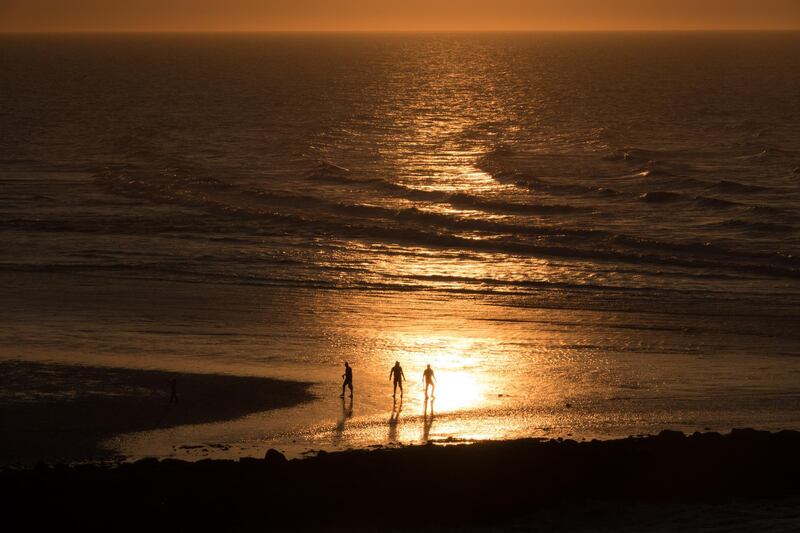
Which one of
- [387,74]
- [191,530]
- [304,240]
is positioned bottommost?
[191,530]

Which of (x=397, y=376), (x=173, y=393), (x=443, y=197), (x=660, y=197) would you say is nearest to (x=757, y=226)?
(x=660, y=197)

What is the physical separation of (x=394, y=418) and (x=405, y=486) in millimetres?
5200

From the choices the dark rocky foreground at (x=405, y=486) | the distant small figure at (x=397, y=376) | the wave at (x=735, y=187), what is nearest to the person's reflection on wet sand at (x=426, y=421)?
the distant small figure at (x=397, y=376)

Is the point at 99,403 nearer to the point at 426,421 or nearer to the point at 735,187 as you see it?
the point at 426,421

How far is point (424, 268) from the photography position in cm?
3662

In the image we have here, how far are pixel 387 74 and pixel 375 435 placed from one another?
5250 inches

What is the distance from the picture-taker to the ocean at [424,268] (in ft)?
77.0

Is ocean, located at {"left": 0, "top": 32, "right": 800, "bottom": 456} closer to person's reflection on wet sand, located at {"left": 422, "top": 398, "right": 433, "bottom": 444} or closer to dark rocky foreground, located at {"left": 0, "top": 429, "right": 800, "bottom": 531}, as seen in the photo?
person's reflection on wet sand, located at {"left": 422, "top": 398, "right": 433, "bottom": 444}

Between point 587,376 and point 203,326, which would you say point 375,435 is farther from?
point 203,326

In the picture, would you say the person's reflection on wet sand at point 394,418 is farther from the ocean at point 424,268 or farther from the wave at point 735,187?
the wave at point 735,187

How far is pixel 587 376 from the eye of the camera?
999 inches

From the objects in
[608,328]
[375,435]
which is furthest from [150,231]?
[375,435]

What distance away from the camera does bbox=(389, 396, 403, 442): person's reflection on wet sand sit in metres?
20.8

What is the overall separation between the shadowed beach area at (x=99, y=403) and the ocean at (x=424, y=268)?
22.5 inches
